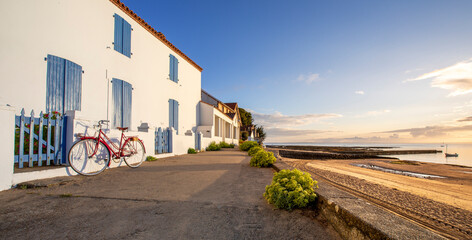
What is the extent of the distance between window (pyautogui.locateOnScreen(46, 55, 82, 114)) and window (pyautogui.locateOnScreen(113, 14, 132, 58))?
2078mm

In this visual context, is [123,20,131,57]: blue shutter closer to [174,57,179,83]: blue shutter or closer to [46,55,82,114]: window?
[46,55,82,114]: window

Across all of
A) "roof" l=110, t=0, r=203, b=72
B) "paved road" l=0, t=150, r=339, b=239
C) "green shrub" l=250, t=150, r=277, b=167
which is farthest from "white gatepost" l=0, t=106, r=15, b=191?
"roof" l=110, t=0, r=203, b=72

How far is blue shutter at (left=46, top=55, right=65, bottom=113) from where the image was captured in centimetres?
585

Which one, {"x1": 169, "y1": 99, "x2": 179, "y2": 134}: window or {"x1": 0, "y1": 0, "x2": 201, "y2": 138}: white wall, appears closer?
{"x1": 0, "y1": 0, "x2": 201, "y2": 138}: white wall

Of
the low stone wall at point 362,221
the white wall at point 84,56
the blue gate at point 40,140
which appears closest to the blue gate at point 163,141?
the white wall at point 84,56

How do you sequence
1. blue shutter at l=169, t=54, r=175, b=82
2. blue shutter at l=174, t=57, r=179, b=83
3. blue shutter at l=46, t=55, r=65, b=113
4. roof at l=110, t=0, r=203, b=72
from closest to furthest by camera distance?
1. blue shutter at l=46, t=55, r=65, b=113
2. roof at l=110, t=0, r=203, b=72
3. blue shutter at l=169, t=54, r=175, b=82
4. blue shutter at l=174, t=57, r=179, b=83

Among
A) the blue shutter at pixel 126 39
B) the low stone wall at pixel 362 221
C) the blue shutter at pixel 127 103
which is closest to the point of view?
the low stone wall at pixel 362 221

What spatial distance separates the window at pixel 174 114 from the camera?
1182 cm

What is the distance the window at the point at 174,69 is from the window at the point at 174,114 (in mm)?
1348

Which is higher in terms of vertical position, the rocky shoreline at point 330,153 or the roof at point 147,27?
the roof at point 147,27

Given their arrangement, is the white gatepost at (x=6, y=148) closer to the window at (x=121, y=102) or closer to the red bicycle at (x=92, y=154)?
the red bicycle at (x=92, y=154)

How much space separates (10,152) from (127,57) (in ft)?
20.4

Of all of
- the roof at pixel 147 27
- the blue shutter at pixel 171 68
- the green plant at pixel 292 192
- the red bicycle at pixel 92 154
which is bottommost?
the green plant at pixel 292 192

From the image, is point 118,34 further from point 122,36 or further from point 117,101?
point 117,101
